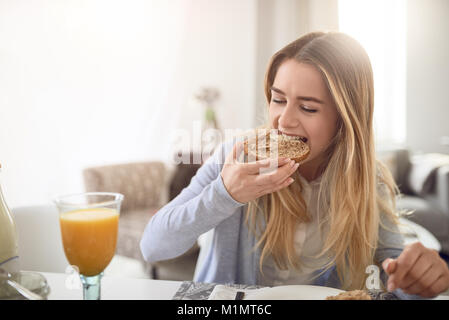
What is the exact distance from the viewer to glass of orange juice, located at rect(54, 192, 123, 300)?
24.9 inches

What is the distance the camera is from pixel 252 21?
12.4 feet

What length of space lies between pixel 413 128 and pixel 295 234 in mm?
3150

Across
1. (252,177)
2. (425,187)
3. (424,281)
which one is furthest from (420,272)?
(425,187)

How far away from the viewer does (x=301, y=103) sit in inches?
36.5

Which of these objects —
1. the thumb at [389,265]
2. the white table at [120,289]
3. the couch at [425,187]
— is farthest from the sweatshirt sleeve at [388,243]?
the couch at [425,187]

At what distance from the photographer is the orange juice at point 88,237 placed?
634 millimetres

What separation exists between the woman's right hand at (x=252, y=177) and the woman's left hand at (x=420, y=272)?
29cm

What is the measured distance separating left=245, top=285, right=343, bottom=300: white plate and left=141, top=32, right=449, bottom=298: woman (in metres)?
A: 0.21

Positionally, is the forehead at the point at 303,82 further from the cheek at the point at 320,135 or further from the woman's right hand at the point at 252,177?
the woman's right hand at the point at 252,177

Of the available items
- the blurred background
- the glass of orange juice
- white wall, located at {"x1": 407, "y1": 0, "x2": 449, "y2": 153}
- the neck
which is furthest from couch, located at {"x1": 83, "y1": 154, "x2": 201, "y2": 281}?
white wall, located at {"x1": 407, "y1": 0, "x2": 449, "y2": 153}

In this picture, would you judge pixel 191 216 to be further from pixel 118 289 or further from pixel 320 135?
pixel 320 135

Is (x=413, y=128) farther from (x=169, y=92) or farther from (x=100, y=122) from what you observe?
(x=100, y=122)

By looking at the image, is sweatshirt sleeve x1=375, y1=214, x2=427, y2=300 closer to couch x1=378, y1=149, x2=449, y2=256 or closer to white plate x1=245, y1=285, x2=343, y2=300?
white plate x1=245, y1=285, x2=343, y2=300
